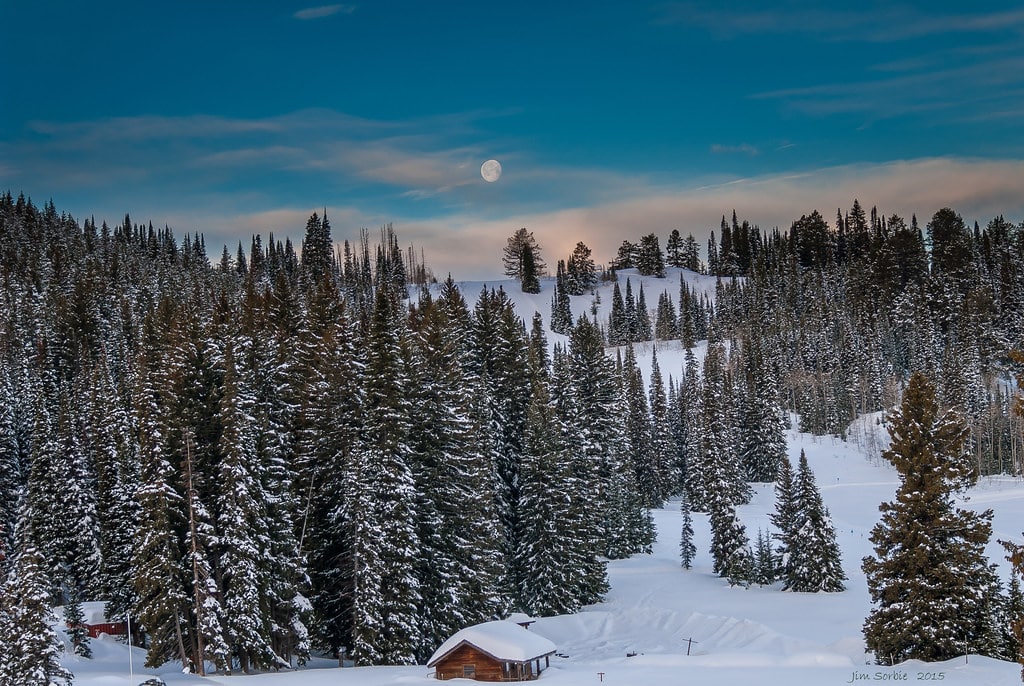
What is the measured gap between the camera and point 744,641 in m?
41.2

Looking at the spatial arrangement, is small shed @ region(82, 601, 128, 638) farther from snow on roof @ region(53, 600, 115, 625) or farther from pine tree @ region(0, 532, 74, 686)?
pine tree @ region(0, 532, 74, 686)

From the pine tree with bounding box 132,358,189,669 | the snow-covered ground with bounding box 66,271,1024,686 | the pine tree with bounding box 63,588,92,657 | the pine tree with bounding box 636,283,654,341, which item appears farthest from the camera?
the pine tree with bounding box 636,283,654,341

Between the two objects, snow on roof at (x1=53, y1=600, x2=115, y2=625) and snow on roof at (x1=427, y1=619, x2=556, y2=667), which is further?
snow on roof at (x1=53, y1=600, x2=115, y2=625)

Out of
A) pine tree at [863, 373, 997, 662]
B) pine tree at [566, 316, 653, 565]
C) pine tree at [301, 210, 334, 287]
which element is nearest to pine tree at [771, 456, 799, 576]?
pine tree at [566, 316, 653, 565]

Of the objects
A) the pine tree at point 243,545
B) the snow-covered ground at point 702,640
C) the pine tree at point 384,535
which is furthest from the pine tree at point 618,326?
the pine tree at point 243,545

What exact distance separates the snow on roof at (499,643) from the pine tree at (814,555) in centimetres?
Result: 2781

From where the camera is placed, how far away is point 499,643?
3262 centimetres

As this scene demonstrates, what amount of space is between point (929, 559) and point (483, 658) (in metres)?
16.9

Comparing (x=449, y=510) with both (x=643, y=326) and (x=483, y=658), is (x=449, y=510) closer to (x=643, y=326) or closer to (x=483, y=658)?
(x=483, y=658)

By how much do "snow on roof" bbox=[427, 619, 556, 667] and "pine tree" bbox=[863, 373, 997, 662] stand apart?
1260 centimetres

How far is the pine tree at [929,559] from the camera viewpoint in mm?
28969

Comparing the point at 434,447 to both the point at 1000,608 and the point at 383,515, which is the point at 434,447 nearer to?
the point at 383,515

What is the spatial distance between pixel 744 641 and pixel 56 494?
1540 inches

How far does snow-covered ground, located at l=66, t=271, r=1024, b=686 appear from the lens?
30.8 m
